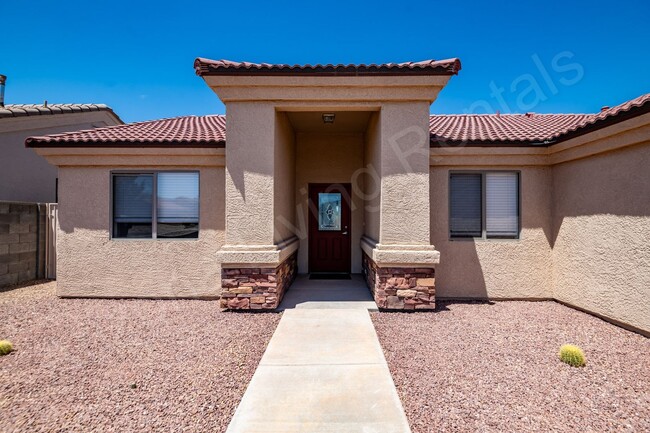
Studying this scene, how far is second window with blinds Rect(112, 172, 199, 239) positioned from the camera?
23.4ft

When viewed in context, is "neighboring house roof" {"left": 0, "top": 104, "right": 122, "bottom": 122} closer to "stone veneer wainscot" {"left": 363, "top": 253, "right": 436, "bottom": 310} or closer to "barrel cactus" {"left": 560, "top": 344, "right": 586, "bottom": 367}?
"stone veneer wainscot" {"left": 363, "top": 253, "right": 436, "bottom": 310}

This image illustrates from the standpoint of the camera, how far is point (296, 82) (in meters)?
→ 6.11

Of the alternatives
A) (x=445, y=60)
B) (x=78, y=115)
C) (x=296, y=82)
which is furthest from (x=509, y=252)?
(x=78, y=115)

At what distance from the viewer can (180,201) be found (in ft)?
23.5

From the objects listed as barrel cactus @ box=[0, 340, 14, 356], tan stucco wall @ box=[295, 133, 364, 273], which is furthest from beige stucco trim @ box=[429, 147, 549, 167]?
barrel cactus @ box=[0, 340, 14, 356]

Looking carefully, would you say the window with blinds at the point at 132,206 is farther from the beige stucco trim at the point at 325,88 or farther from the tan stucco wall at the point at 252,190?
the beige stucco trim at the point at 325,88

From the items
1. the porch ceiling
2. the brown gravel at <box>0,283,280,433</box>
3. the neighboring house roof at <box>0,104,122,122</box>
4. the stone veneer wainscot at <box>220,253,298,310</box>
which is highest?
the neighboring house roof at <box>0,104,122,122</box>

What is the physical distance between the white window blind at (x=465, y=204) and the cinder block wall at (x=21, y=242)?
36.3 feet

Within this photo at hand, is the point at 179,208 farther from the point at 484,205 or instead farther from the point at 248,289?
the point at 484,205

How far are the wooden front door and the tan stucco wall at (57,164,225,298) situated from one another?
3.07 m

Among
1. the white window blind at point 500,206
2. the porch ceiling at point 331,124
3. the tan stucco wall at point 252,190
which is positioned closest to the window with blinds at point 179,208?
the tan stucco wall at point 252,190

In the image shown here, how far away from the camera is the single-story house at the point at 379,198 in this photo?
579 cm

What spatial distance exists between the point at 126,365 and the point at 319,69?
5.63m

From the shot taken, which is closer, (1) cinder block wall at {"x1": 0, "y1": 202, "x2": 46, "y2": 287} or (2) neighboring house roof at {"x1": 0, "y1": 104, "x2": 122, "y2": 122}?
(1) cinder block wall at {"x1": 0, "y1": 202, "x2": 46, "y2": 287}
